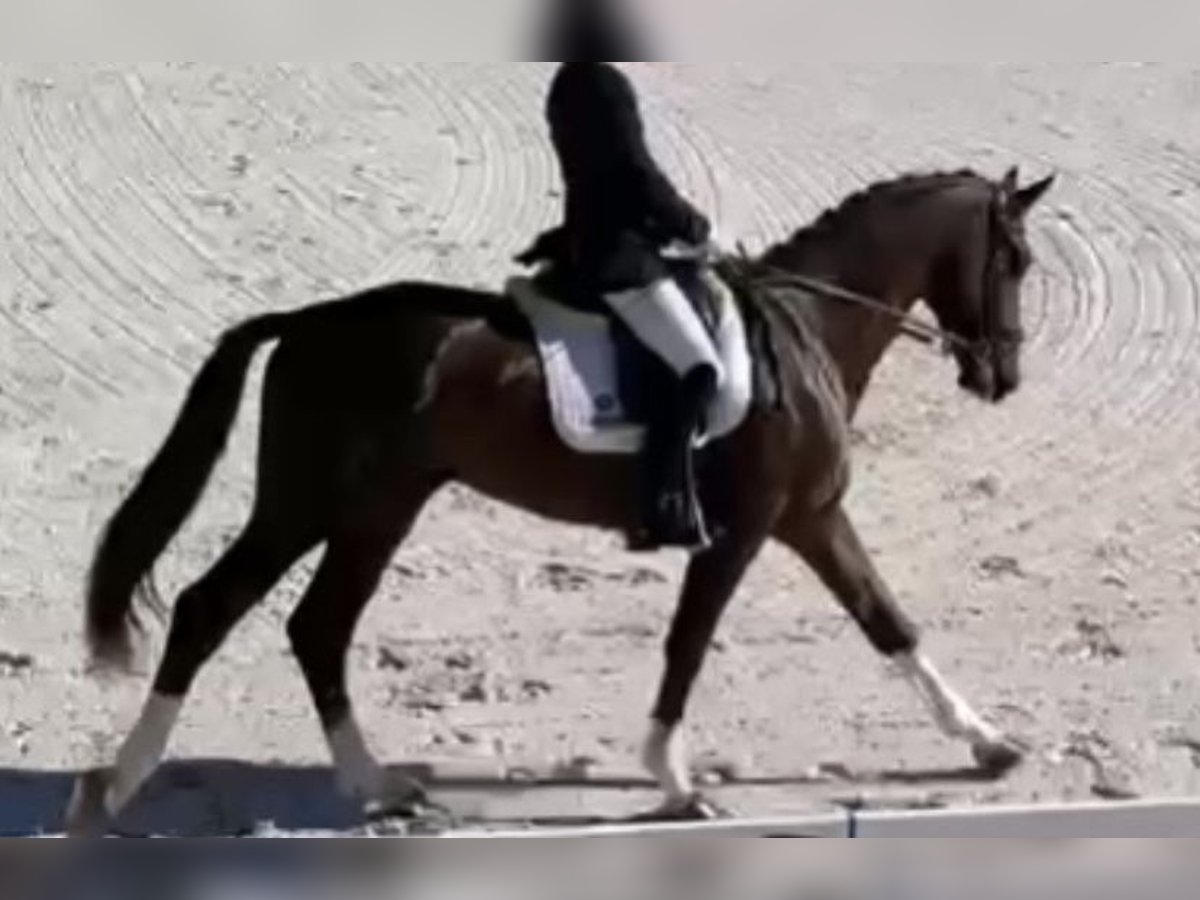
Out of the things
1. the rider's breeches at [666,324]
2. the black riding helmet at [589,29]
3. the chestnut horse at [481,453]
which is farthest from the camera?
the black riding helmet at [589,29]

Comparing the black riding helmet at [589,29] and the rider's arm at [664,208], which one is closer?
the rider's arm at [664,208]

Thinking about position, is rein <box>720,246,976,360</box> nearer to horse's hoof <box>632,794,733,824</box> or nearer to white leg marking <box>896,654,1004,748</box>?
white leg marking <box>896,654,1004,748</box>

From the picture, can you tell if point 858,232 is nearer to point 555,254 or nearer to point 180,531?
point 555,254

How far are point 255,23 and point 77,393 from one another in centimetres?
105

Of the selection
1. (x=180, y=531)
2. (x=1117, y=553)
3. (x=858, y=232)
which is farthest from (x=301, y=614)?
(x=1117, y=553)

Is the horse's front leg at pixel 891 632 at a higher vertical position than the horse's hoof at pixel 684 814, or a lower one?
higher

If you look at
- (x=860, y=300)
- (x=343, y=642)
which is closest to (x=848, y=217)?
(x=860, y=300)

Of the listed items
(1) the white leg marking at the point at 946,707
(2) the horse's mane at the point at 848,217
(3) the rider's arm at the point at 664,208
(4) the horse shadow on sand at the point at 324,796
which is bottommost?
(4) the horse shadow on sand at the point at 324,796

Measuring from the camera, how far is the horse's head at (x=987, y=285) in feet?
21.7

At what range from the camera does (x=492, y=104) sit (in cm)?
780

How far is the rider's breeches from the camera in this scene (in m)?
6.19

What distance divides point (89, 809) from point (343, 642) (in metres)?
0.60

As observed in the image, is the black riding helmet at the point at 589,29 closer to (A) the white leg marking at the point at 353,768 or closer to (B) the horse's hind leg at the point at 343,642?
(B) the horse's hind leg at the point at 343,642

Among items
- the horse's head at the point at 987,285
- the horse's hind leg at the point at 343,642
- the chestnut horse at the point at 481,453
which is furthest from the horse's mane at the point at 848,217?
the horse's hind leg at the point at 343,642
